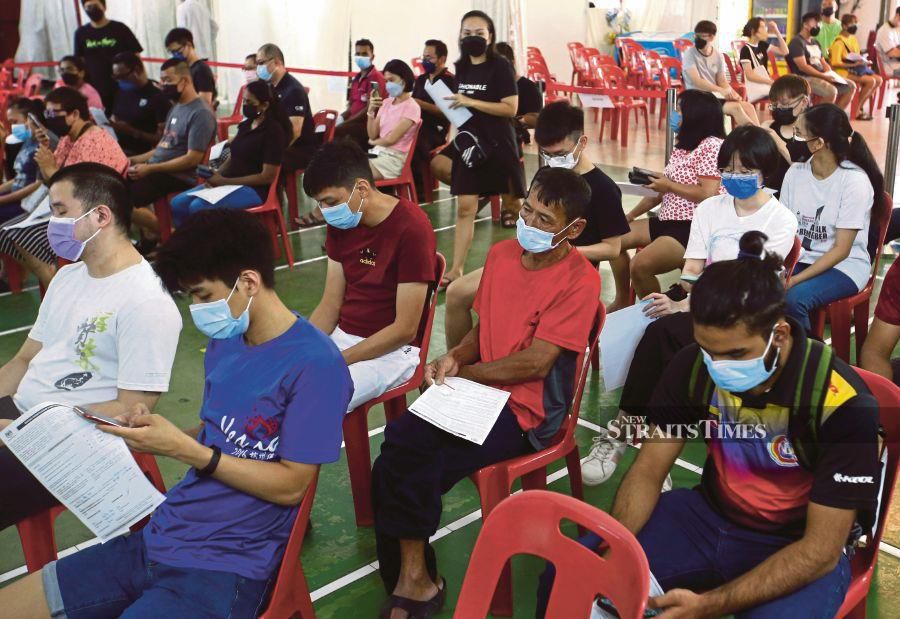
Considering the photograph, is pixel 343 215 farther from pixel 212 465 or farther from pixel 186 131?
pixel 186 131

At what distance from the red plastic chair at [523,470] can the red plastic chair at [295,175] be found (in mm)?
4452

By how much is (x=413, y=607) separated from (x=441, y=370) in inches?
26.4

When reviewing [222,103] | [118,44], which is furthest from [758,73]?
[222,103]

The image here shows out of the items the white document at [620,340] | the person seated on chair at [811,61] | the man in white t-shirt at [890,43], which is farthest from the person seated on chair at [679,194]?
the man in white t-shirt at [890,43]

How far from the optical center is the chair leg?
2979 mm

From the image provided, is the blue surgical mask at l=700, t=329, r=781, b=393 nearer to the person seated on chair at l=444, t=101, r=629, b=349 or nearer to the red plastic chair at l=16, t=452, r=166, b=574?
the red plastic chair at l=16, t=452, r=166, b=574

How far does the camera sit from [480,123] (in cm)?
565

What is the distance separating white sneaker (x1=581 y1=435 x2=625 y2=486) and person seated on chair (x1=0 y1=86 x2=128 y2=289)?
10.6ft

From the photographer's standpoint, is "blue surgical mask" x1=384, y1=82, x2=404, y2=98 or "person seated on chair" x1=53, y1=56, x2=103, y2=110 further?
"person seated on chair" x1=53, y1=56, x2=103, y2=110

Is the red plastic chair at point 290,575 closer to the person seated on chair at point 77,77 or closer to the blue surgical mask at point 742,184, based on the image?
the blue surgical mask at point 742,184

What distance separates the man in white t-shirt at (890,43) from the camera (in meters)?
13.5

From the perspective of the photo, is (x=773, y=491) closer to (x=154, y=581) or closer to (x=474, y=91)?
(x=154, y=581)

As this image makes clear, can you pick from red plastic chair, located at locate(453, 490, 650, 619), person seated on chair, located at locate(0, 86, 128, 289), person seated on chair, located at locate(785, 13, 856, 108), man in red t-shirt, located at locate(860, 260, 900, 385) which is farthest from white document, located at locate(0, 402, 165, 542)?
person seated on chair, located at locate(785, 13, 856, 108)

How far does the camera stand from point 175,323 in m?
2.47
